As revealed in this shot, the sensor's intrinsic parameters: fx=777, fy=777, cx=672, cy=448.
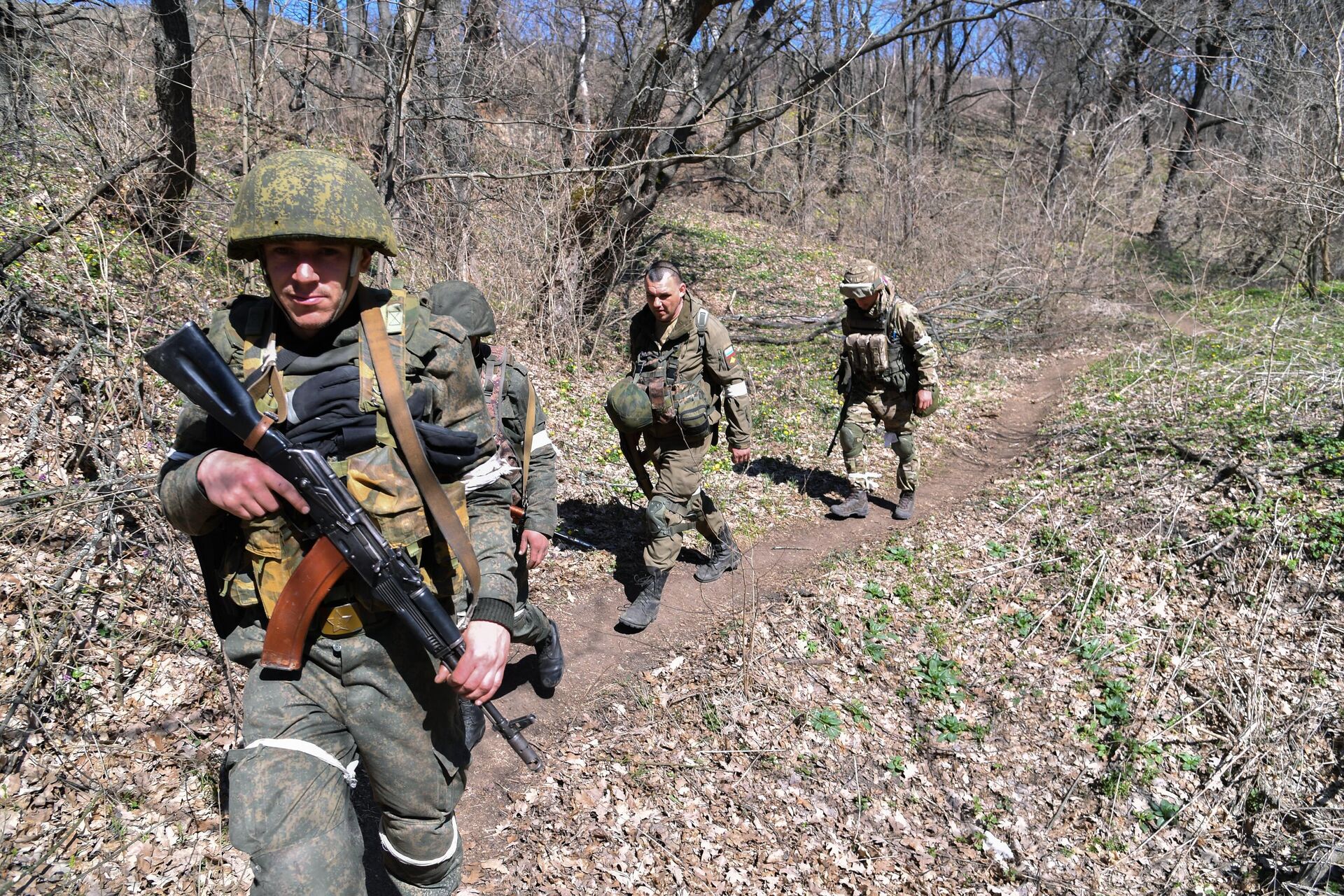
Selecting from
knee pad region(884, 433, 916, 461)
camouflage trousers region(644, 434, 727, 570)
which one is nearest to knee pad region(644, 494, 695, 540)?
camouflage trousers region(644, 434, 727, 570)

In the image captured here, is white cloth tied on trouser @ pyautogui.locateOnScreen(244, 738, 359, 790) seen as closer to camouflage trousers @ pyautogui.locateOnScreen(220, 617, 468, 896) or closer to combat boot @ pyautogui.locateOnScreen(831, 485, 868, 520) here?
camouflage trousers @ pyautogui.locateOnScreen(220, 617, 468, 896)

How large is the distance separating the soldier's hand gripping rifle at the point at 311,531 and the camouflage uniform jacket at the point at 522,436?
1.65 metres

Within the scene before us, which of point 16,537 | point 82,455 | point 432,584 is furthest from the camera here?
point 82,455

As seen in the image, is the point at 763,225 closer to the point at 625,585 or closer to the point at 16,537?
the point at 625,585

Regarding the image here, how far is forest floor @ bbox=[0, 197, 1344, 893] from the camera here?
3.47 meters

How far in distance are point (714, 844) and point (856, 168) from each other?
16.3 meters

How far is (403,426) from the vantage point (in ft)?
6.80

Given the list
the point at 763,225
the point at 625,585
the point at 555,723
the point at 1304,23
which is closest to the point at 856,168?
the point at 763,225

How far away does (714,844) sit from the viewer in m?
3.62

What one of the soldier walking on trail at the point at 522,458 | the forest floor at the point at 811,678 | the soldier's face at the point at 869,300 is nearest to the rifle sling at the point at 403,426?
the soldier walking on trail at the point at 522,458

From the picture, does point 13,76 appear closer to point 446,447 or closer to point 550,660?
point 550,660

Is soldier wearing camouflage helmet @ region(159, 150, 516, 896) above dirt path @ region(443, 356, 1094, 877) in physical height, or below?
above

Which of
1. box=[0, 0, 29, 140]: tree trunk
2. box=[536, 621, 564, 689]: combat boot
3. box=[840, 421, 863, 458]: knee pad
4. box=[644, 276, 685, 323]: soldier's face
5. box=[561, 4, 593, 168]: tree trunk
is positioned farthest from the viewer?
box=[561, 4, 593, 168]: tree trunk

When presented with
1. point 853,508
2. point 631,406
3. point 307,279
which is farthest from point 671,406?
point 307,279
